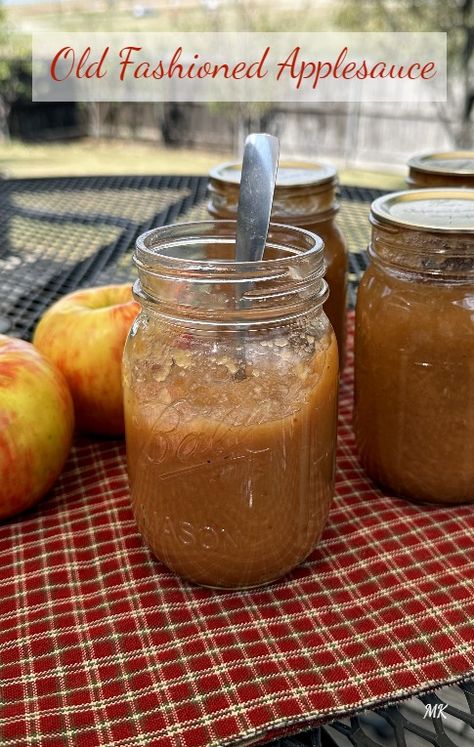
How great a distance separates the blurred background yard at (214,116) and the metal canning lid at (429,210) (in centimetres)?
519

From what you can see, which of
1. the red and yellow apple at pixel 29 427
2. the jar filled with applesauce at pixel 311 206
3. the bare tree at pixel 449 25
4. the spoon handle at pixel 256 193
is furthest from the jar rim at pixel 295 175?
the bare tree at pixel 449 25

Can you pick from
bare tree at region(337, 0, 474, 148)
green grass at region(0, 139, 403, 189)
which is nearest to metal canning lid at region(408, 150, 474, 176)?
bare tree at region(337, 0, 474, 148)

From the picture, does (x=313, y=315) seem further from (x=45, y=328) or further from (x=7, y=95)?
(x=7, y=95)

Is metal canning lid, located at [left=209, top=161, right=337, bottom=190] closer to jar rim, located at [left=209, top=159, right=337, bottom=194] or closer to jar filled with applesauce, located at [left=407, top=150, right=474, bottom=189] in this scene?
jar rim, located at [left=209, top=159, right=337, bottom=194]

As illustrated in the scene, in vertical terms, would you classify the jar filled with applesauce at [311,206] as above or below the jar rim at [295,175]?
below

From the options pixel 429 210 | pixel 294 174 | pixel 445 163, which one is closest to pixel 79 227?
pixel 294 174

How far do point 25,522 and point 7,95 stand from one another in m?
8.29

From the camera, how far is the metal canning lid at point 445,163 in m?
0.96

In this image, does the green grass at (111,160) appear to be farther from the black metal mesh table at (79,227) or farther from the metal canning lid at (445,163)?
the metal canning lid at (445,163)

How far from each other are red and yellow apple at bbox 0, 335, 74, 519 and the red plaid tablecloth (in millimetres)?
42

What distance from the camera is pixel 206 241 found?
76cm

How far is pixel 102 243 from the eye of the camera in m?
1.49

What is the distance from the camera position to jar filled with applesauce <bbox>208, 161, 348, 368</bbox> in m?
0.90

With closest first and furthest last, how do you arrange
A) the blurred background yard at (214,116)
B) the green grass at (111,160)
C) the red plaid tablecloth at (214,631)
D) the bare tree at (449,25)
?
the red plaid tablecloth at (214,631)
the bare tree at (449,25)
the blurred background yard at (214,116)
the green grass at (111,160)
